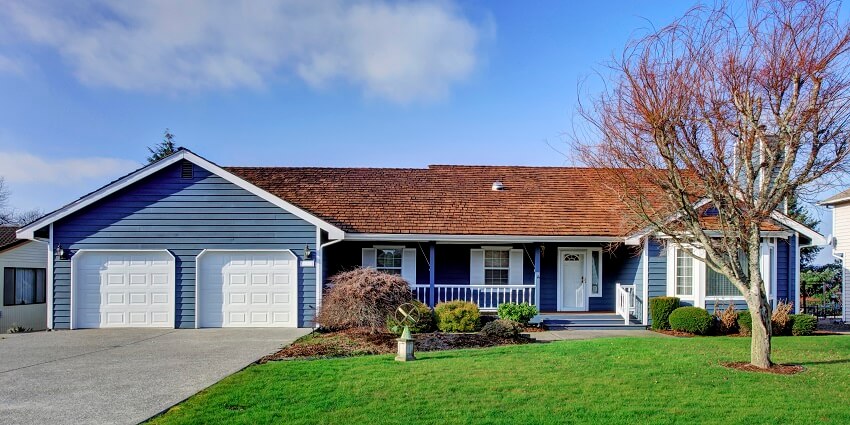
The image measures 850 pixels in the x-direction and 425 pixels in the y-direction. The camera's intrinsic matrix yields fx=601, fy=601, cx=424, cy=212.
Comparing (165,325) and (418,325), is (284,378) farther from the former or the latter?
(165,325)

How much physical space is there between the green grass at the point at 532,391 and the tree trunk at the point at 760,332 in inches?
23.6

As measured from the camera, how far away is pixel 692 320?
1516 cm

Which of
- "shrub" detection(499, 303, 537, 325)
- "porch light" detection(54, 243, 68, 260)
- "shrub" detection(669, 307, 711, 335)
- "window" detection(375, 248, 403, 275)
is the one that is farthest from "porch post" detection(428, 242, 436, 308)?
"porch light" detection(54, 243, 68, 260)

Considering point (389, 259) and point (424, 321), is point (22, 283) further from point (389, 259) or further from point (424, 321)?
point (424, 321)

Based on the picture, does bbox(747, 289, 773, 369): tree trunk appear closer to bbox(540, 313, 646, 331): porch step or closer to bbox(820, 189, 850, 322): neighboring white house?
bbox(540, 313, 646, 331): porch step

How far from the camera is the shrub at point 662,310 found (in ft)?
51.9

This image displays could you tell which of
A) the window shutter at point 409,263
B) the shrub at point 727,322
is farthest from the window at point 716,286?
the window shutter at point 409,263

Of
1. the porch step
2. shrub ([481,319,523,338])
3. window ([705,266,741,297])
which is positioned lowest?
the porch step

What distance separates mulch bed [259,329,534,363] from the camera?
38.2 feet

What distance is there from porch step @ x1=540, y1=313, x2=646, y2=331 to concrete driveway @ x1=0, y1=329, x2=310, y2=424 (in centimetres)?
660

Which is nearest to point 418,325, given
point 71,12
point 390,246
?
point 390,246

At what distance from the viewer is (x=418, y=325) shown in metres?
15.0

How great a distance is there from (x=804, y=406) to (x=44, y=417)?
9.18 m

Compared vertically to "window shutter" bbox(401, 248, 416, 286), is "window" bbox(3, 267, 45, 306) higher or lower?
lower
